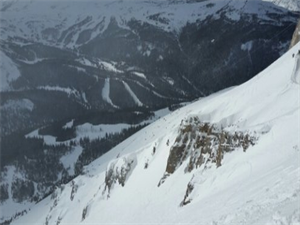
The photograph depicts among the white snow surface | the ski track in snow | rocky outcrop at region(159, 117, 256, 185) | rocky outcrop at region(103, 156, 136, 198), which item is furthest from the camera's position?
the white snow surface

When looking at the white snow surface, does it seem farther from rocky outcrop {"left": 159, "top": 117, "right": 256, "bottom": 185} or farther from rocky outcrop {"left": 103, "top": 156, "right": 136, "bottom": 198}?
rocky outcrop {"left": 159, "top": 117, "right": 256, "bottom": 185}

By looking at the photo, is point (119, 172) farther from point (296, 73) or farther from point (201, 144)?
point (296, 73)

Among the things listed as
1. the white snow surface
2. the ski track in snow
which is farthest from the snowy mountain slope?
the white snow surface

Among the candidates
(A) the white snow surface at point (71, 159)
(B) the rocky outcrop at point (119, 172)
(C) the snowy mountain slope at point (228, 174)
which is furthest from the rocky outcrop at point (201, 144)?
(A) the white snow surface at point (71, 159)

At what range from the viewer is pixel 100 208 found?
180 feet

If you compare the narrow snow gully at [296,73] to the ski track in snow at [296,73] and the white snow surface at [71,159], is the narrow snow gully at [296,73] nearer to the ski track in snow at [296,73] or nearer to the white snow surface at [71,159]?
the ski track in snow at [296,73]

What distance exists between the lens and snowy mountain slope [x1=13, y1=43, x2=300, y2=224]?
20.2 metres

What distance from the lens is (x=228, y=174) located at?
29.9 metres

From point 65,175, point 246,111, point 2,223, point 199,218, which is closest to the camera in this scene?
point 199,218

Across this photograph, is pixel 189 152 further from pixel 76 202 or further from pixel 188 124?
pixel 76 202

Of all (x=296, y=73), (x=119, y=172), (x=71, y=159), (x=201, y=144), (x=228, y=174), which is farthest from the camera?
(x=71, y=159)

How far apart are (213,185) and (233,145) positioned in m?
5.59

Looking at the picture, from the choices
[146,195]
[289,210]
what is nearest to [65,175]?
[146,195]

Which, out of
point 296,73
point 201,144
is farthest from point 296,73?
point 201,144
